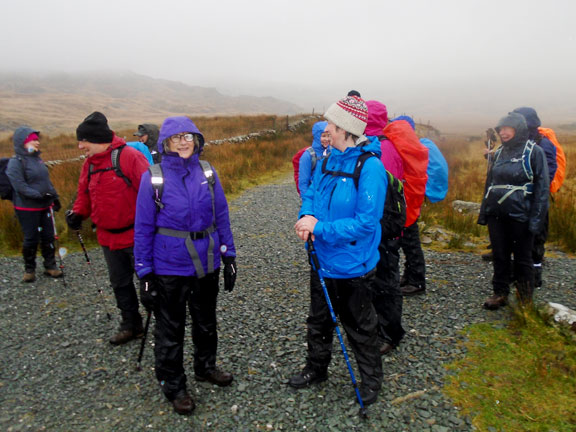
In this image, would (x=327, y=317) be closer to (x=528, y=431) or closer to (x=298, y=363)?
(x=298, y=363)

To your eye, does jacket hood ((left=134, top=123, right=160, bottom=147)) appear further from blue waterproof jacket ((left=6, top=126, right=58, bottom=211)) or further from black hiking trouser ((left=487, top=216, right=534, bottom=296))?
black hiking trouser ((left=487, top=216, right=534, bottom=296))

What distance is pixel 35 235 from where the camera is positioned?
5.80 metres

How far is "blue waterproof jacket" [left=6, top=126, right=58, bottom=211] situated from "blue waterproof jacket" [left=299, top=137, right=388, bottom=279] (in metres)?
4.66

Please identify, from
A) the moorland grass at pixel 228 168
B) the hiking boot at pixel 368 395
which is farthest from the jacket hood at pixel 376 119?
the moorland grass at pixel 228 168

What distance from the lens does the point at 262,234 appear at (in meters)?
8.09

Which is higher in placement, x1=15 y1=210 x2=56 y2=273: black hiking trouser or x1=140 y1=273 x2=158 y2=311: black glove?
x1=140 y1=273 x2=158 y2=311: black glove

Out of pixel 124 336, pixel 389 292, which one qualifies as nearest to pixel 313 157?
pixel 389 292

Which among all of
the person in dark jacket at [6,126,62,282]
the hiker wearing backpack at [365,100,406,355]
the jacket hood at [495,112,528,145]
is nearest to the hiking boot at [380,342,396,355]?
the hiker wearing backpack at [365,100,406,355]

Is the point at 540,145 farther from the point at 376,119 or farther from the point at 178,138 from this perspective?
the point at 178,138

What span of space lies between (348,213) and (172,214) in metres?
1.28

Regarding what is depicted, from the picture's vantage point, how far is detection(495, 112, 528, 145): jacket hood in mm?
4039

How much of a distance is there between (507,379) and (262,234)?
5.52 metres

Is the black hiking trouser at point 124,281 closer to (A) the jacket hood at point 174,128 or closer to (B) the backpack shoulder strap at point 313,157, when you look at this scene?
(A) the jacket hood at point 174,128

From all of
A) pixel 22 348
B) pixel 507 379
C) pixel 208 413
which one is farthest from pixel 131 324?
pixel 507 379
